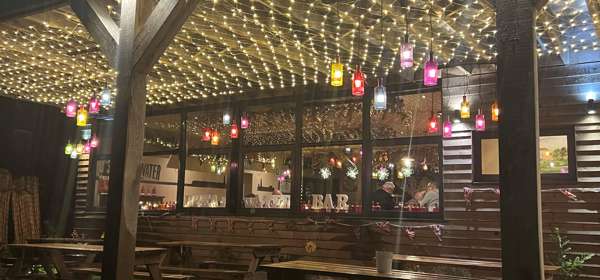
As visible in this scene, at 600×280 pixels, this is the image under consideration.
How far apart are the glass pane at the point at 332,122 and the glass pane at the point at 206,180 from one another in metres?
1.88

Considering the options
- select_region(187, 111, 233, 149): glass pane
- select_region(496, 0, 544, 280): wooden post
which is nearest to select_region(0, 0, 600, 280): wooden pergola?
select_region(496, 0, 544, 280): wooden post

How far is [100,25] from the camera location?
4914 mm

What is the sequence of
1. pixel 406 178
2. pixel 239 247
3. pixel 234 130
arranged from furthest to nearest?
pixel 234 130, pixel 406 178, pixel 239 247

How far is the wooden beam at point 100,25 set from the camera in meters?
4.81

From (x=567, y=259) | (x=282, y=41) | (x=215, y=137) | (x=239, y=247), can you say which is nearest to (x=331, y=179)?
(x=215, y=137)

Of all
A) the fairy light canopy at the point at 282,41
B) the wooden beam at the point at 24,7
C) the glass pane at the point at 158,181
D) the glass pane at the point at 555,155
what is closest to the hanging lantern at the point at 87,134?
the glass pane at the point at 158,181

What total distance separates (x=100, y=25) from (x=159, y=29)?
2.78 ft

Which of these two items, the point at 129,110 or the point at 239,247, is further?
the point at 239,247

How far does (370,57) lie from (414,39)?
95 centimetres

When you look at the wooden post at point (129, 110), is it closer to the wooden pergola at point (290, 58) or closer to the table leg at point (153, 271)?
the wooden pergola at point (290, 58)

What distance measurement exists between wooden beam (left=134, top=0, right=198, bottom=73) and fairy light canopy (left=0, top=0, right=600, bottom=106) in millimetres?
1635

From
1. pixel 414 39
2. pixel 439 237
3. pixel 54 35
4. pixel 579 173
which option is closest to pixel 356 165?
pixel 439 237

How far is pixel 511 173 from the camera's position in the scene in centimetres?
293

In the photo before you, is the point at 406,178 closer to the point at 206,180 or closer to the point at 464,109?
the point at 464,109
